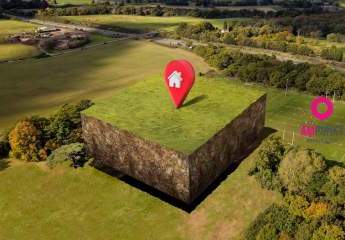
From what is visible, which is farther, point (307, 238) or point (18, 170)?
point (18, 170)

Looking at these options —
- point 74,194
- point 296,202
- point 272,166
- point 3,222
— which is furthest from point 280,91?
point 3,222

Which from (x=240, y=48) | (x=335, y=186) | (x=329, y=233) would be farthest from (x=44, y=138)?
(x=240, y=48)

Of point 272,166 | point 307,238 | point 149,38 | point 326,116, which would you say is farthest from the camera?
point 149,38

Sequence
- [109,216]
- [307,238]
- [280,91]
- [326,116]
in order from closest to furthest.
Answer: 1. [307,238]
2. [109,216]
3. [326,116]
4. [280,91]

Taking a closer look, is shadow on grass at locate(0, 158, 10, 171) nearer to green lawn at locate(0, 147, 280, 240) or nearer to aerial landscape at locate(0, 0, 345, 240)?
aerial landscape at locate(0, 0, 345, 240)

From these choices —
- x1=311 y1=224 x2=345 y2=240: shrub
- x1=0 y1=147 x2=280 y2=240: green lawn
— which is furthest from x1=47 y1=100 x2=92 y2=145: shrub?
x1=311 y1=224 x2=345 y2=240: shrub

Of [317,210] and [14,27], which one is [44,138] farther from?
[14,27]

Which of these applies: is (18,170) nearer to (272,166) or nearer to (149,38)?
(272,166)
